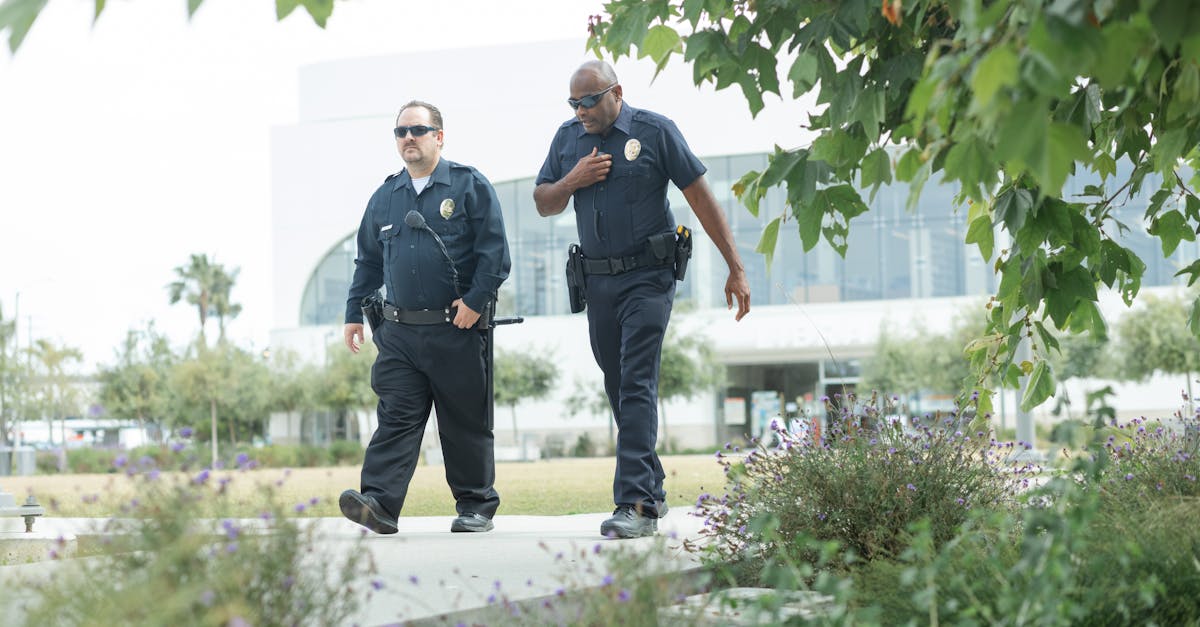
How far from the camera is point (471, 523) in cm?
579

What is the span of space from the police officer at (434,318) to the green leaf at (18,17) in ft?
12.3

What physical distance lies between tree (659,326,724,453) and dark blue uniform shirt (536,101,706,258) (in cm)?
3702

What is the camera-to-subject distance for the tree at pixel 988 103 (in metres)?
1.74

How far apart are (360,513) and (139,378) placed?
50.5 metres

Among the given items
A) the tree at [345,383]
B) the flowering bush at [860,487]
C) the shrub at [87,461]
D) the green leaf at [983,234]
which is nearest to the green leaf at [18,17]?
the flowering bush at [860,487]

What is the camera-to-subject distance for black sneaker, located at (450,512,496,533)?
5.77 m

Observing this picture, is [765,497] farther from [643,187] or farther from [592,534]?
[643,187]

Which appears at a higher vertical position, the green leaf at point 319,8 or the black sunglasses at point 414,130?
→ the black sunglasses at point 414,130

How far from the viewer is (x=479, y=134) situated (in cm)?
4984

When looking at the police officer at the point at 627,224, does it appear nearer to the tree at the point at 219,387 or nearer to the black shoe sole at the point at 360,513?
the black shoe sole at the point at 360,513

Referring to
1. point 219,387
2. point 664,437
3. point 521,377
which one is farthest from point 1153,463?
point 219,387

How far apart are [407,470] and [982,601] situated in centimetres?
333

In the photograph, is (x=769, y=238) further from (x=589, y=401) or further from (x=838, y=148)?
(x=589, y=401)

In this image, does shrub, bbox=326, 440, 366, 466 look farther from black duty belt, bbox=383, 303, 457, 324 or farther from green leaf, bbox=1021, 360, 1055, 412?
green leaf, bbox=1021, 360, 1055, 412
